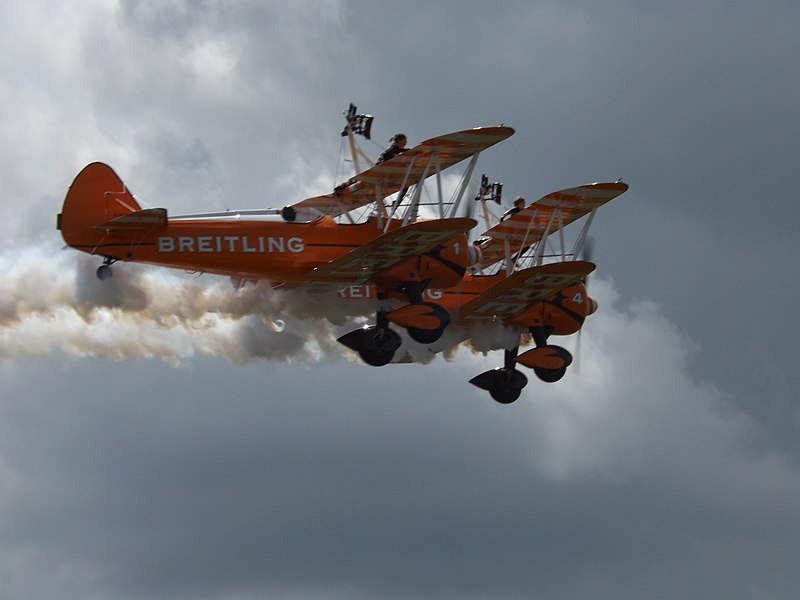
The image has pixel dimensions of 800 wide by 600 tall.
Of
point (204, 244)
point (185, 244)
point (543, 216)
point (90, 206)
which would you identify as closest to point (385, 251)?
point (204, 244)

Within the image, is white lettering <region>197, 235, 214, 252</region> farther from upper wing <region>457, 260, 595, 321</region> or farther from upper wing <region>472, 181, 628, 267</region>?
upper wing <region>472, 181, 628, 267</region>

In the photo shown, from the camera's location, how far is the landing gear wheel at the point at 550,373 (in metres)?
38.9

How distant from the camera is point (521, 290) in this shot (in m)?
37.9

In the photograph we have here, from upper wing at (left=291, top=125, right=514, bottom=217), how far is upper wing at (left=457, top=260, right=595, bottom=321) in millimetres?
3030

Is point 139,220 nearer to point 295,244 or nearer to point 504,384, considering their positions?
point 295,244

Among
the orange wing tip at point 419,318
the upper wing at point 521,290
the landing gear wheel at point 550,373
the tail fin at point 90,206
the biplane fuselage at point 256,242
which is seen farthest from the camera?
the landing gear wheel at point 550,373

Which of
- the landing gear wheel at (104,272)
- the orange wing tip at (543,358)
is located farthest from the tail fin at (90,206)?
the orange wing tip at (543,358)

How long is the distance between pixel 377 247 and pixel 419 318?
5.50ft

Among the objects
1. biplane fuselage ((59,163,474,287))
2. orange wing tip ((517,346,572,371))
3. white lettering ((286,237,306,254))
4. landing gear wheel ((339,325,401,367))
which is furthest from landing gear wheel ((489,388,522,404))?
white lettering ((286,237,306,254))

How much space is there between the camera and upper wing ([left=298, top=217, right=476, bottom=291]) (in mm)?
34156

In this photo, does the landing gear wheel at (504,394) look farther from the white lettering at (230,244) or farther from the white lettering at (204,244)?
the white lettering at (204,244)

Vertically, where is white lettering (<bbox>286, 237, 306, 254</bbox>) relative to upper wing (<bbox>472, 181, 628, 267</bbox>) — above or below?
below

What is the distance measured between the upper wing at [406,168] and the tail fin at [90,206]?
136 inches

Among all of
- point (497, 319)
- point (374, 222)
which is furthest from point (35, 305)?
point (497, 319)
